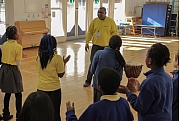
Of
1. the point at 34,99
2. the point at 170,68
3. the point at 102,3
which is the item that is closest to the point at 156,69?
the point at 34,99

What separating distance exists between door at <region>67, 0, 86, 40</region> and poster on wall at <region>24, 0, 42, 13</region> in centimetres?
202

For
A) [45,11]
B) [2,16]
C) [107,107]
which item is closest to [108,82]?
[107,107]

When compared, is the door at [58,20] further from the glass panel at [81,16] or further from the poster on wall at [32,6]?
the glass panel at [81,16]

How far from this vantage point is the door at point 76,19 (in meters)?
12.7

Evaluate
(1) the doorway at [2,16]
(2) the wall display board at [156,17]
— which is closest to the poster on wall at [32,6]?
(1) the doorway at [2,16]

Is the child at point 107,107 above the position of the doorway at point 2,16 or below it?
below

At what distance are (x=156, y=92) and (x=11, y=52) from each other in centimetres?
200

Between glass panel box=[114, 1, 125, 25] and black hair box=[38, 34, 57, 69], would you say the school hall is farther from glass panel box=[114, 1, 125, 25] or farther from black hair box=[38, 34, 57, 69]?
black hair box=[38, 34, 57, 69]

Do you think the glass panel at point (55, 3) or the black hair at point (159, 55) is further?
the glass panel at point (55, 3)

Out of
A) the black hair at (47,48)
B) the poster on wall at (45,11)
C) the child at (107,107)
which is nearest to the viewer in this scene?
the child at (107,107)

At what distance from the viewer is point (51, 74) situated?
3.03 m

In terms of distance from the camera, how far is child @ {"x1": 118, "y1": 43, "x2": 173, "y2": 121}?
211 centimetres

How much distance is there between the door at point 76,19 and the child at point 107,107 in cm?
1087

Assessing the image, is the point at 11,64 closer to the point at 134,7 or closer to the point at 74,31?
the point at 74,31
